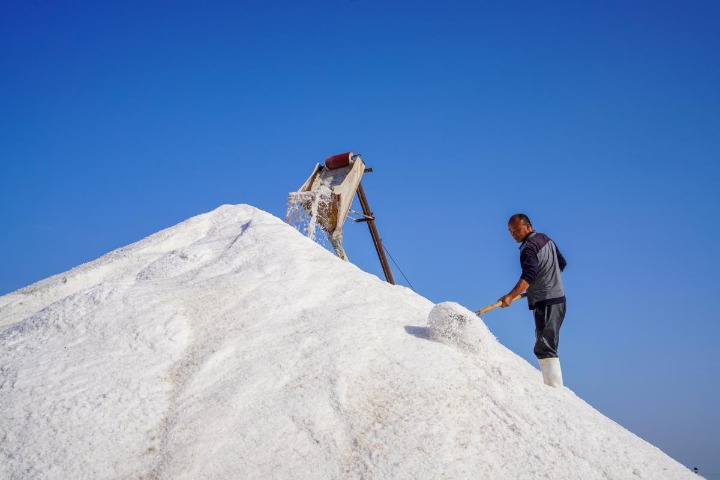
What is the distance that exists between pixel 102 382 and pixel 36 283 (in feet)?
13.2

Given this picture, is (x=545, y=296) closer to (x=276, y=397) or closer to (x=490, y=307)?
(x=490, y=307)

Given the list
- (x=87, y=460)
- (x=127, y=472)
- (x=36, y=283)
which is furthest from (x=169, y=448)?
(x=36, y=283)

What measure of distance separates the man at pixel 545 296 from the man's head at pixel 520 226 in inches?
2.6

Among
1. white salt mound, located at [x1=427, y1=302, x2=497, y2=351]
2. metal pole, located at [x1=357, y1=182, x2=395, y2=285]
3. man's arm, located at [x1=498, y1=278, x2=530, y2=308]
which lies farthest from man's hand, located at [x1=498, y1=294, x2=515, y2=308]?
metal pole, located at [x1=357, y1=182, x2=395, y2=285]

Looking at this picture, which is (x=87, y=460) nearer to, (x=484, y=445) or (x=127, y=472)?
(x=127, y=472)

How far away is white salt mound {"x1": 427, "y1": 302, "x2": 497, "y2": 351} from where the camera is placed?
363 cm

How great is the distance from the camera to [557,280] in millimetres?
4363

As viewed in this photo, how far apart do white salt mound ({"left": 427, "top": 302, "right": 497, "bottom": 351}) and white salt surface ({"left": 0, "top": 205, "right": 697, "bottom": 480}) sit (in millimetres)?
11

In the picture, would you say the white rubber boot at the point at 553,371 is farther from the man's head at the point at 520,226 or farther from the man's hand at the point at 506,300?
the man's head at the point at 520,226

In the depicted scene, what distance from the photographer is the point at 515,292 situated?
420 cm

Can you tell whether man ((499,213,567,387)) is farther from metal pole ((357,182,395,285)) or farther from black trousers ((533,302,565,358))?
metal pole ((357,182,395,285))

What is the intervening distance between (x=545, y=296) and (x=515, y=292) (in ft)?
1.06

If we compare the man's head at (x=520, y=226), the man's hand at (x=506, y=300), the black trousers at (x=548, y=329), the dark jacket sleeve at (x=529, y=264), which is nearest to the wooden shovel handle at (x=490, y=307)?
the man's hand at (x=506, y=300)

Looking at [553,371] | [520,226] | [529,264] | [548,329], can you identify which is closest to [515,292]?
[529,264]
